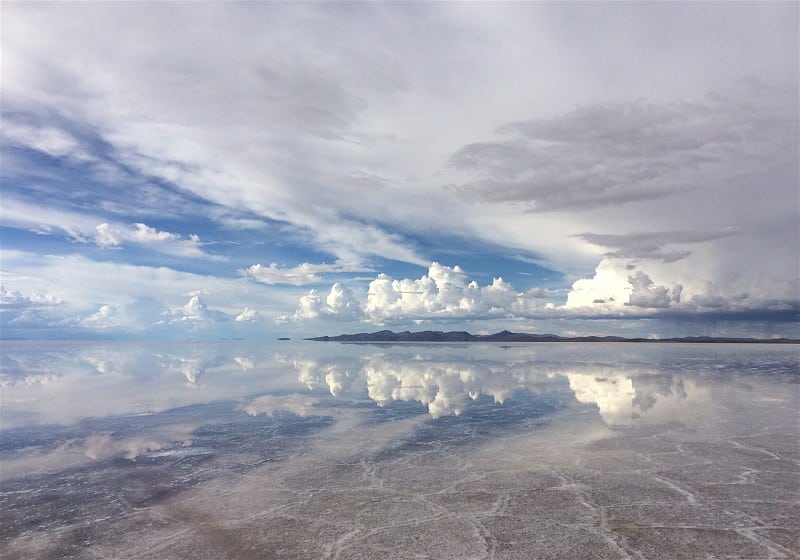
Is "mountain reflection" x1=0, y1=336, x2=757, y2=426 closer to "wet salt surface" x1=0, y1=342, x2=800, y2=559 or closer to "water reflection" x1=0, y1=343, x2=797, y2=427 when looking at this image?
"water reflection" x1=0, y1=343, x2=797, y2=427

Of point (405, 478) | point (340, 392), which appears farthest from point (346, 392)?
point (405, 478)

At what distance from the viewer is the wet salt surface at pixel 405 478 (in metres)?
7.69

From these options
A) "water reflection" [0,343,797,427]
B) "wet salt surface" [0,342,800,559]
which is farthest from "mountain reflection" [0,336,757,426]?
"wet salt surface" [0,342,800,559]

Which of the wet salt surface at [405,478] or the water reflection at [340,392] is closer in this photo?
the wet salt surface at [405,478]

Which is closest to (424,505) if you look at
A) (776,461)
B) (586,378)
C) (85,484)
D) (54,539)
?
(54,539)

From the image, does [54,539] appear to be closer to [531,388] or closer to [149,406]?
[149,406]

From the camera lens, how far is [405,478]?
1085 centimetres

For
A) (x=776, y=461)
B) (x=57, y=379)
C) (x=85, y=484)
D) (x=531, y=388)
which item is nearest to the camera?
(x=85, y=484)

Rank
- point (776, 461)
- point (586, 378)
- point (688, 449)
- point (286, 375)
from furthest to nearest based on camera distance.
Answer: point (286, 375), point (586, 378), point (688, 449), point (776, 461)

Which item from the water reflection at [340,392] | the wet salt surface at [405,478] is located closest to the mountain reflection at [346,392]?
the water reflection at [340,392]

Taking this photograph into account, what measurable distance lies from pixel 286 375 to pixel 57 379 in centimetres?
1534

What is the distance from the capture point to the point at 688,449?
1304 centimetres

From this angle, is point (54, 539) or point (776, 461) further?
point (776, 461)

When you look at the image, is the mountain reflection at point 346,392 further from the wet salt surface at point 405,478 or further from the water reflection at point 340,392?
the wet salt surface at point 405,478
